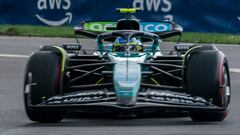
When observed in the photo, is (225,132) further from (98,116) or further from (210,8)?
(210,8)

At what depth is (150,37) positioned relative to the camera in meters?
11.7

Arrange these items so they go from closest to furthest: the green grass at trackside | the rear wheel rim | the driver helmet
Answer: the rear wheel rim
the driver helmet
the green grass at trackside

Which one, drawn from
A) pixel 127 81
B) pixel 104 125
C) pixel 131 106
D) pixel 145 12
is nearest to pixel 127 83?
pixel 127 81

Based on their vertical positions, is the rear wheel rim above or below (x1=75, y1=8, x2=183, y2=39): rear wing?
below

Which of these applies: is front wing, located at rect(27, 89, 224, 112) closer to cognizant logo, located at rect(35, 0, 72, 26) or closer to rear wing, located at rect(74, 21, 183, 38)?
rear wing, located at rect(74, 21, 183, 38)

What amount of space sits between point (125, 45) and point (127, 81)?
1671 millimetres

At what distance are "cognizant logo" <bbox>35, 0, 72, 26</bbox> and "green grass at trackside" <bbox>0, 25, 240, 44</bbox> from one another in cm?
23

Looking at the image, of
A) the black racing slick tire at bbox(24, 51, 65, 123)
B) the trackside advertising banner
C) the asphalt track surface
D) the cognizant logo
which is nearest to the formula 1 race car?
the black racing slick tire at bbox(24, 51, 65, 123)

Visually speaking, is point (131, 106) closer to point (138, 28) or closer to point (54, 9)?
point (138, 28)

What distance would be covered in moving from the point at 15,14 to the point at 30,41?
129 inches

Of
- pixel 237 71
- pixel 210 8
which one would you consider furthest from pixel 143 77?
pixel 210 8

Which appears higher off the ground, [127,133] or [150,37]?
[150,37]

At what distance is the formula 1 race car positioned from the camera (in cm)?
969

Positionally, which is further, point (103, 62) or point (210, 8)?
point (210, 8)
